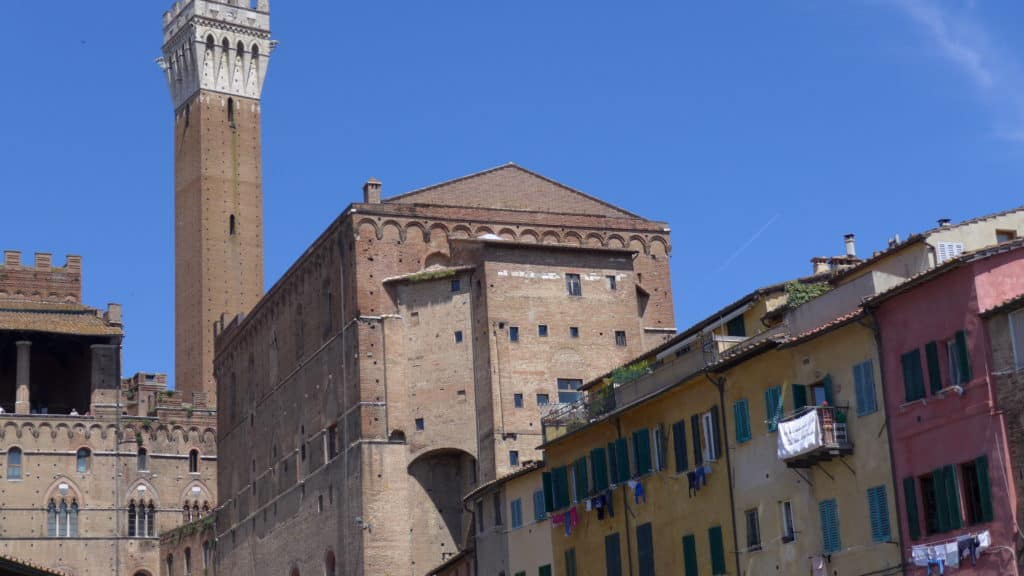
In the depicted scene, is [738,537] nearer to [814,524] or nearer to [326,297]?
[814,524]

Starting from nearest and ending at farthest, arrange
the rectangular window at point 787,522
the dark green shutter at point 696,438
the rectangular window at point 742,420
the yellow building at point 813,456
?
the yellow building at point 813,456, the rectangular window at point 787,522, the rectangular window at point 742,420, the dark green shutter at point 696,438

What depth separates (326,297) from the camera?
57.9 m

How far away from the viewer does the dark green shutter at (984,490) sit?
23391 mm

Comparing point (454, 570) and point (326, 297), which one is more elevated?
point (326, 297)

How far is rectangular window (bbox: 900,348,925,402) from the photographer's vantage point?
2520cm

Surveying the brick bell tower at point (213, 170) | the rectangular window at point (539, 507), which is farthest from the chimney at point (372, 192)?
the brick bell tower at point (213, 170)

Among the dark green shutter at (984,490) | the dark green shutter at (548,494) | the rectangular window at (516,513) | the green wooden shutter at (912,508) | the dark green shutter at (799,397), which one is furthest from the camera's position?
the rectangular window at (516,513)

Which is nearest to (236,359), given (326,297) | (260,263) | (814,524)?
(326,297)

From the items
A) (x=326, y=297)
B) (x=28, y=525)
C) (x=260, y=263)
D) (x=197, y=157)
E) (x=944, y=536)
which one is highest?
(x=197, y=157)

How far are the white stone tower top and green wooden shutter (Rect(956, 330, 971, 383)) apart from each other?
77.6m

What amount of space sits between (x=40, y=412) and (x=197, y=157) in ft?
75.8

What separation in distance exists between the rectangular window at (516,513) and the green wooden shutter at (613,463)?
5755mm

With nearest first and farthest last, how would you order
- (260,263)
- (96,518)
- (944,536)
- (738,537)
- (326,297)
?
(944,536), (738,537), (326,297), (96,518), (260,263)

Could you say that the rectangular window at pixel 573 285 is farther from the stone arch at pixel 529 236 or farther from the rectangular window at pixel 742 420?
the rectangular window at pixel 742 420
